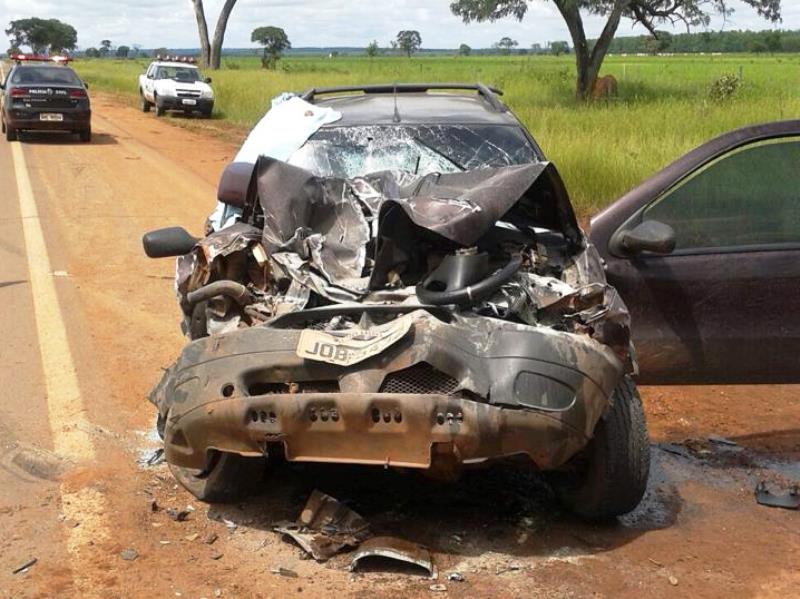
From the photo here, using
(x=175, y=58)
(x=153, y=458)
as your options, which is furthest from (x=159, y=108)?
(x=153, y=458)

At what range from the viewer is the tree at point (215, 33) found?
173ft

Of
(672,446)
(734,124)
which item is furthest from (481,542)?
(734,124)

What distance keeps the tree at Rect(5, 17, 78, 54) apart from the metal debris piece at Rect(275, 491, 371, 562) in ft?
411

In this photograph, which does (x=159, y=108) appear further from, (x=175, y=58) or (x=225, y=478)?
(x=225, y=478)

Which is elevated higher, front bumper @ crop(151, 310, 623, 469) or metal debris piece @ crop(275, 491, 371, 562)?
front bumper @ crop(151, 310, 623, 469)

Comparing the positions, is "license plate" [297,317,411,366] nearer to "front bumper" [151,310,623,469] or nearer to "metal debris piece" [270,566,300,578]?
"front bumper" [151,310,623,469]

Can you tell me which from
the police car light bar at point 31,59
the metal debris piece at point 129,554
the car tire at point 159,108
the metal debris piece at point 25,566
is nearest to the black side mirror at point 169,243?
the metal debris piece at point 129,554

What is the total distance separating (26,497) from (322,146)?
237 cm

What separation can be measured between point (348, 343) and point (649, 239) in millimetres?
1609

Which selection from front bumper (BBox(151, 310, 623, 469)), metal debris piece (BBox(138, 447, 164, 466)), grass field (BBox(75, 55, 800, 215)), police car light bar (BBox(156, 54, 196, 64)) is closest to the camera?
front bumper (BBox(151, 310, 623, 469))

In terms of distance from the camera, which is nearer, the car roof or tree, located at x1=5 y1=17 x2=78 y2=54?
the car roof

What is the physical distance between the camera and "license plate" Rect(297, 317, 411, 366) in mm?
3693

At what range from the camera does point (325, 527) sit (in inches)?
162

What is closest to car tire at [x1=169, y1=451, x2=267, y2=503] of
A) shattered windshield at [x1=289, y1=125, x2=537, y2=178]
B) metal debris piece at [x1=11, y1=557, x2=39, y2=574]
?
metal debris piece at [x1=11, y1=557, x2=39, y2=574]
